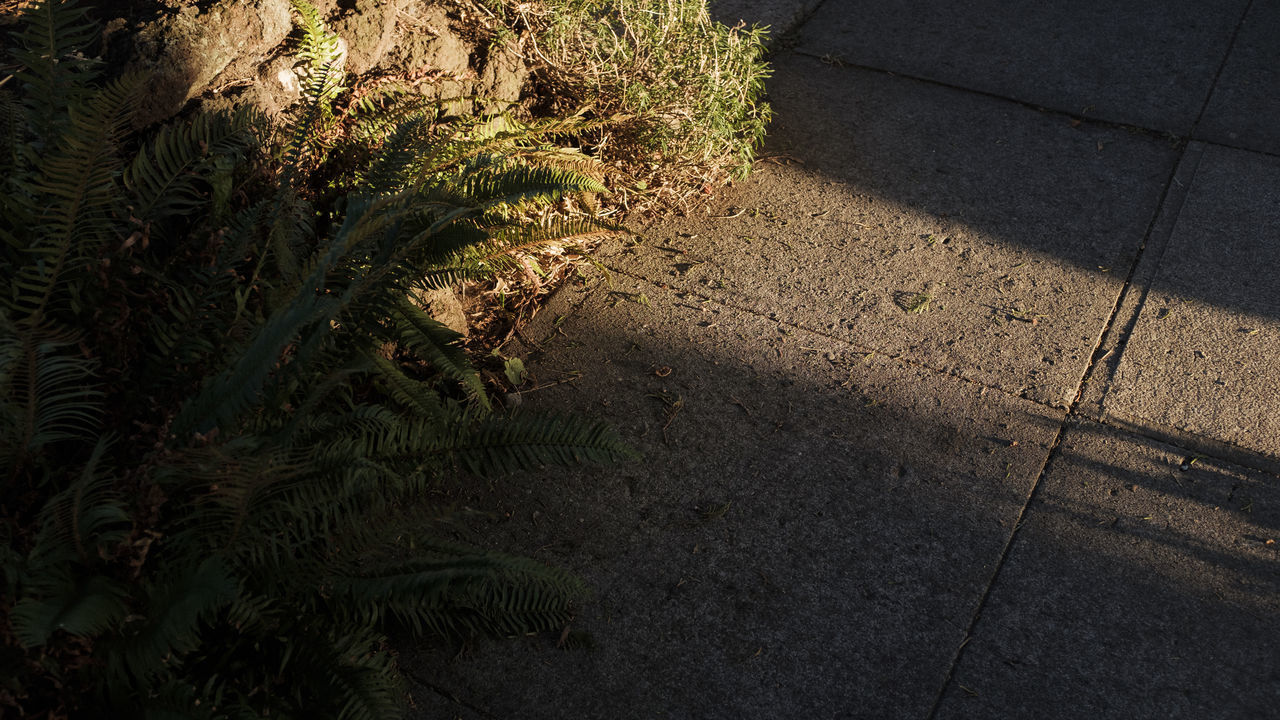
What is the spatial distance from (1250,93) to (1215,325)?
1717 millimetres

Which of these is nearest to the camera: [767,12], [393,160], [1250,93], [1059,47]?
[393,160]

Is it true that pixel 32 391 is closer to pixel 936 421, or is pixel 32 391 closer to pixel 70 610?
pixel 70 610

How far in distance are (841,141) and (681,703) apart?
2.73 m

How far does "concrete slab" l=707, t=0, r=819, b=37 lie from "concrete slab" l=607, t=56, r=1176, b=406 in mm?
610

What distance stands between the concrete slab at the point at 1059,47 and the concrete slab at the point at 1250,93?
6 cm

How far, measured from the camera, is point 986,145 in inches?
169

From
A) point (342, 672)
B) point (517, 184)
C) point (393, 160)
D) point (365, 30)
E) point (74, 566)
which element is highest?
point (365, 30)

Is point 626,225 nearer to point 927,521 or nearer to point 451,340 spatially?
point 451,340

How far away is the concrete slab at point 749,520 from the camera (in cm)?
249

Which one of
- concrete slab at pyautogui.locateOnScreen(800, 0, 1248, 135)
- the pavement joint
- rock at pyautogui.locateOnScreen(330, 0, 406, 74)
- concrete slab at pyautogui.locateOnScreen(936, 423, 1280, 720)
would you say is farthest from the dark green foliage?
the pavement joint

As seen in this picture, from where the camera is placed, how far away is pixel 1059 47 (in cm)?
488

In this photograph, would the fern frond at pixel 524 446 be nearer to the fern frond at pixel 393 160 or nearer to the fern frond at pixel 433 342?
the fern frond at pixel 433 342

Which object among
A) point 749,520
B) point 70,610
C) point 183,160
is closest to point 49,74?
point 183,160

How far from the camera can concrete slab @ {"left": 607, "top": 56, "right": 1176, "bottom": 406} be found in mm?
3434
